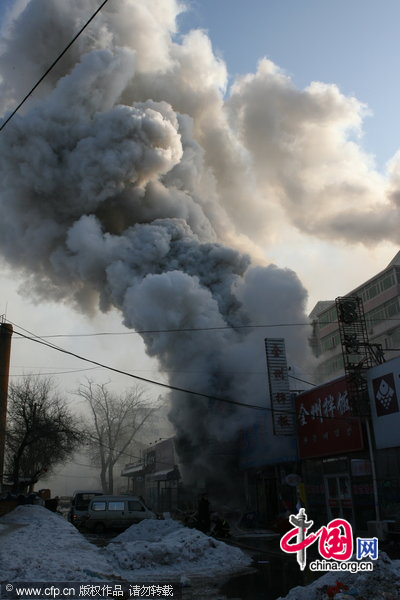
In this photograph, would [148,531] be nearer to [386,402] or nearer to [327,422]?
[327,422]

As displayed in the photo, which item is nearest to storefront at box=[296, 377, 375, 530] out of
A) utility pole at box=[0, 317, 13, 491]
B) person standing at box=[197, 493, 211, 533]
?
person standing at box=[197, 493, 211, 533]

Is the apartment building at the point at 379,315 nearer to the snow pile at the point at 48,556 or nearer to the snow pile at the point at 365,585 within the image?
the snow pile at the point at 48,556

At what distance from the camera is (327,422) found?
19719 millimetres

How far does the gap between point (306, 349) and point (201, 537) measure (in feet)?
60.3

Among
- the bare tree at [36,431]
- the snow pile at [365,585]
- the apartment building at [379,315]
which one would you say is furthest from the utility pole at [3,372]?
the apartment building at [379,315]

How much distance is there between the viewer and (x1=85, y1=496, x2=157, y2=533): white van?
21328 mm

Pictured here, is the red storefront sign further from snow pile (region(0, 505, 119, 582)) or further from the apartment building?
the apartment building

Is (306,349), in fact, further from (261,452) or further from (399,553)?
(399,553)

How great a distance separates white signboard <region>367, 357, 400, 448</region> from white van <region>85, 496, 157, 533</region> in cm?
1089

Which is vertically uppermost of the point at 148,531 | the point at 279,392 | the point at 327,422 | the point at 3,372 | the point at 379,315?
the point at 379,315

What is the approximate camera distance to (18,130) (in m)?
35.1

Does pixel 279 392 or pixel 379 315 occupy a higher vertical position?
pixel 379 315

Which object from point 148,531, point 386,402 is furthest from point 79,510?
point 386,402

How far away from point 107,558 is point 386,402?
10.1 metres
